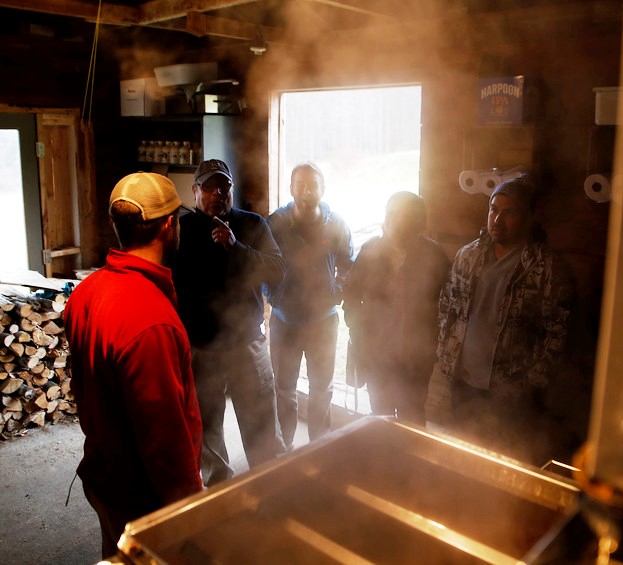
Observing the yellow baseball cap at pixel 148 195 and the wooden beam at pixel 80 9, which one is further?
the wooden beam at pixel 80 9

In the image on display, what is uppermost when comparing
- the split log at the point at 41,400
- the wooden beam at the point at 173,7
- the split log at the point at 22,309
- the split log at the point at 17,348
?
the wooden beam at the point at 173,7

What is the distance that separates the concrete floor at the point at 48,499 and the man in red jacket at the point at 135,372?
1.22 m

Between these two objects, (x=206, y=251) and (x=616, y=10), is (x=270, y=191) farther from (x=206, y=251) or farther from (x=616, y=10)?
(x=616, y=10)

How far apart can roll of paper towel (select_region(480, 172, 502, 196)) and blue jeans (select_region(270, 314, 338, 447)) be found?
1.09 meters

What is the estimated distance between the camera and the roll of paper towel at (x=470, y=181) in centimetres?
320

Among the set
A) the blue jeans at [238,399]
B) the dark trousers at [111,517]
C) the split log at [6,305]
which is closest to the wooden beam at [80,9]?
the split log at [6,305]

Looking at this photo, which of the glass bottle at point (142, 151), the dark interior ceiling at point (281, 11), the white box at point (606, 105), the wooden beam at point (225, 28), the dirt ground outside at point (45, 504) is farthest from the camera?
the glass bottle at point (142, 151)

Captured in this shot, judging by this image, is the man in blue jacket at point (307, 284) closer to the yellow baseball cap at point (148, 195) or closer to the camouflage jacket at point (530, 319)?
the camouflage jacket at point (530, 319)

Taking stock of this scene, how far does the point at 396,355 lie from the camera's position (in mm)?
3219

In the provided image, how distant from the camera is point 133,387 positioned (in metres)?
1.63

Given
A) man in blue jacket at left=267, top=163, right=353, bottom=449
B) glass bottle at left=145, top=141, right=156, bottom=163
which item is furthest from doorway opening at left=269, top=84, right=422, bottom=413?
glass bottle at left=145, top=141, right=156, bottom=163

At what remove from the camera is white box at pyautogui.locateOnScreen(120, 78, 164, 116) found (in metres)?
4.87

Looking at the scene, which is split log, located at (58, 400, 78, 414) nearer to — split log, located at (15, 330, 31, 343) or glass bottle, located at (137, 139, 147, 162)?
split log, located at (15, 330, 31, 343)

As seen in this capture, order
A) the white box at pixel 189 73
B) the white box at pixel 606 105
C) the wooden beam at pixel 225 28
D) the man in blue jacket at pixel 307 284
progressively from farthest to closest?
the white box at pixel 189 73, the man in blue jacket at pixel 307 284, the wooden beam at pixel 225 28, the white box at pixel 606 105
